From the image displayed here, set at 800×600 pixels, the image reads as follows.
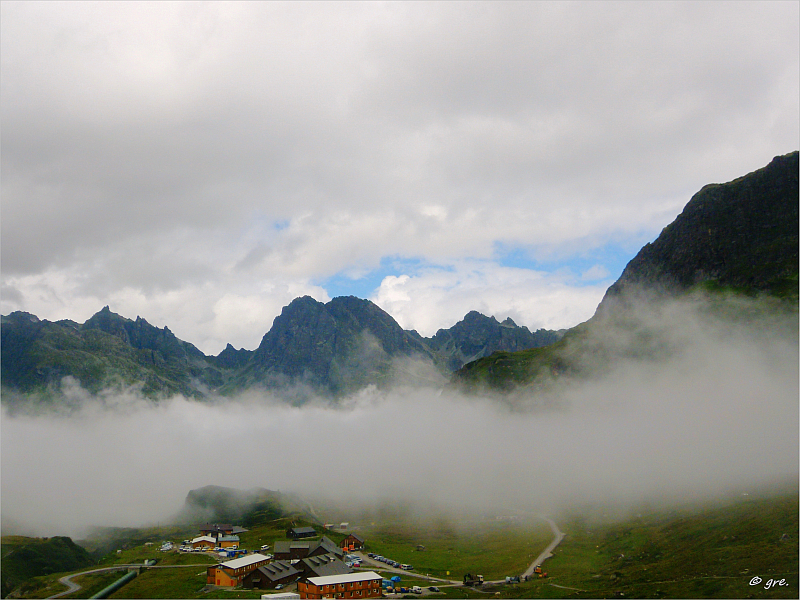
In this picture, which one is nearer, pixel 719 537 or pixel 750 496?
pixel 719 537

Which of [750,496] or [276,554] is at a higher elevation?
[276,554]

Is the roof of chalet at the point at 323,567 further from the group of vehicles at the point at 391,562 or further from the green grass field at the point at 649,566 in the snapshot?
the group of vehicles at the point at 391,562

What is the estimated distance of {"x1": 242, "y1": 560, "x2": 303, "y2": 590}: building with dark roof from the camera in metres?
137

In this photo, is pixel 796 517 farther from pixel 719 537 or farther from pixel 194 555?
pixel 194 555

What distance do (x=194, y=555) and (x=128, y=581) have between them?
3748 centimetres

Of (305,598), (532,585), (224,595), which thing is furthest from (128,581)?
(532,585)

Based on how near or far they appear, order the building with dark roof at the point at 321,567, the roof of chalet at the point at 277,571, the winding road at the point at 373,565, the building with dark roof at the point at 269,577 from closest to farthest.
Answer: the building with dark roof at the point at 321,567 < the building with dark roof at the point at 269,577 < the roof of chalet at the point at 277,571 < the winding road at the point at 373,565

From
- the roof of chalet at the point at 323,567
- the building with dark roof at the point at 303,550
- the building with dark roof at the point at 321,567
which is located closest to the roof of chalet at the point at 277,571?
the building with dark roof at the point at 321,567

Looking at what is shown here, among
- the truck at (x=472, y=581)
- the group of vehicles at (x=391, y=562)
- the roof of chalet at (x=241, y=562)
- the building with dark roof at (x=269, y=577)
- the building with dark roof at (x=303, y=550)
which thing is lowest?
the group of vehicles at (x=391, y=562)

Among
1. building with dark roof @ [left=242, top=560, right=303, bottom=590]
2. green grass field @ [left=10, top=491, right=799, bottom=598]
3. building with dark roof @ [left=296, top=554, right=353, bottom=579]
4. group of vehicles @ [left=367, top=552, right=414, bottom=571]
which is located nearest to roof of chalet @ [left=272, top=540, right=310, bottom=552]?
green grass field @ [left=10, top=491, right=799, bottom=598]

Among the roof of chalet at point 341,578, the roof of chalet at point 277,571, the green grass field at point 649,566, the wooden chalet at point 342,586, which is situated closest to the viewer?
the green grass field at point 649,566

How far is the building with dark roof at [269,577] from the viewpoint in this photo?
449 feet

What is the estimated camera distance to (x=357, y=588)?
5030 inches

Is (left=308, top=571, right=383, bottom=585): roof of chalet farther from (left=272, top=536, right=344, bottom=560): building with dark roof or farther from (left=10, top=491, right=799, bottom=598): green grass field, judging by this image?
(left=272, top=536, right=344, bottom=560): building with dark roof
